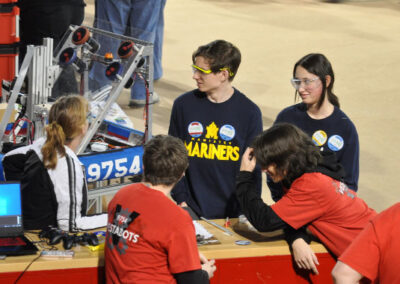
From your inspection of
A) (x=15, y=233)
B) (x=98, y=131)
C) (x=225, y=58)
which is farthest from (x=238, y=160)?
(x=98, y=131)

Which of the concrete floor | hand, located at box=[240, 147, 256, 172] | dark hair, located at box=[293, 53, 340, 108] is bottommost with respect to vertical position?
the concrete floor

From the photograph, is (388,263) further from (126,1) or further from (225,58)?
(126,1)

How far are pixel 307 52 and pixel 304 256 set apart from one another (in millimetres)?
9138

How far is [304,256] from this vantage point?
4016 millimetres

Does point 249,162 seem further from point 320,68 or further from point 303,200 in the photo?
point 320,68

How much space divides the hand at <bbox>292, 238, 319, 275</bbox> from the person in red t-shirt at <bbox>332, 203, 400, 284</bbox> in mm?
1151

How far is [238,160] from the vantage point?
480 cm

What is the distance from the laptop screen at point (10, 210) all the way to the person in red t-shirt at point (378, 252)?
185cm

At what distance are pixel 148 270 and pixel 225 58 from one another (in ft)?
5.83

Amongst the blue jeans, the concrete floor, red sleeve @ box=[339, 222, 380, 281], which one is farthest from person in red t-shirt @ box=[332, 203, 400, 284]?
the blue jeans

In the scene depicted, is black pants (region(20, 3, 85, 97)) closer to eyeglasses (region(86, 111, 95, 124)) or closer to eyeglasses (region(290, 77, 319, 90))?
eyeglasses (region(86, 111, 95, 124))

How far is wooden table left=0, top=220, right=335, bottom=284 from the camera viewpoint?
3781 millimetres

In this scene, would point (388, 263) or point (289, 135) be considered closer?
point (388, 263)

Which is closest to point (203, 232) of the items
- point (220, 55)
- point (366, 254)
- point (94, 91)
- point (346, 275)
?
point (220, 55)
